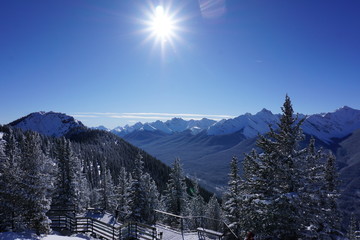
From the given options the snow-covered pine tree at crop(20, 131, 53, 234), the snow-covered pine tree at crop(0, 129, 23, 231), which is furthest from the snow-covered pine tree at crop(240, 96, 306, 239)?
the snow-covered pine tree at crop(0, 129, 23, 231)

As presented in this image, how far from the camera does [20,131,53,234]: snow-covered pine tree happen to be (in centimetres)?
1728

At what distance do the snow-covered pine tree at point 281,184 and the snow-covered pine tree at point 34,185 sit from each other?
1697 centimetres

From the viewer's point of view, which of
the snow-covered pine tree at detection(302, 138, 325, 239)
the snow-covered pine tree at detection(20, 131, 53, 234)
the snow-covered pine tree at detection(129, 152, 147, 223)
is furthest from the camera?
the snow-covered pine tree at detection(129, 152, 147, 223)

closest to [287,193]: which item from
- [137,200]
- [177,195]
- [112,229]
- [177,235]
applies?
[177,235]

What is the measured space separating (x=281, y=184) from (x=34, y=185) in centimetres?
1965

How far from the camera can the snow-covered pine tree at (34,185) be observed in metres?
17.3

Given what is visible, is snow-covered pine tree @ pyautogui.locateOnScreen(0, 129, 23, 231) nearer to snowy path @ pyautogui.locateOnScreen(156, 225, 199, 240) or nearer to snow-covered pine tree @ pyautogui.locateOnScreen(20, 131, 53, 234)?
snow-covered pine tree @ pyautogui.locateOnScreen(20, 131, 53, 234)

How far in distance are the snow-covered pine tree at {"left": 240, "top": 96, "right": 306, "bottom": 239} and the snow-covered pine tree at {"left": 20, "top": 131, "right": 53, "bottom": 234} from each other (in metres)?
17.0

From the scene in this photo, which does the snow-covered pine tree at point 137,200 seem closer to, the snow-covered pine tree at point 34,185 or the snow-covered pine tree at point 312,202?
the snow-covered pine tree at point 34,185

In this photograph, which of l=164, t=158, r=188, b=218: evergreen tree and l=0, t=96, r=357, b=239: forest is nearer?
l=0, t=96, r=357, b=239: forest

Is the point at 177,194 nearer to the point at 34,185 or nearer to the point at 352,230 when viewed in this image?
the point at 34,185

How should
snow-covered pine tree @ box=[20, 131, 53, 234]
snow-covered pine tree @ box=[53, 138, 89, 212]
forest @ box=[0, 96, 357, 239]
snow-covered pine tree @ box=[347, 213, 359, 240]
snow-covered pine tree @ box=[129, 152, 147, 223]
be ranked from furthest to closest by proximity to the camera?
snow-covered pine tree @ box=[347, 213, 359, 240], snow-covered pine tree @ box=[53, 138, 89, 212], snow-covered pine tree @ box=[129, 152, 147, 223], snow-covered pine tree @ box=[20, 131, 53, 234], forest @ box=[0, 96, 357, 239]

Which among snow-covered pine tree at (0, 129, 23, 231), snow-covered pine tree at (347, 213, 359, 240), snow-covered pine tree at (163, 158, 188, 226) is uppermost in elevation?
snow-covered pine tree at (0, 129, 23, 231)

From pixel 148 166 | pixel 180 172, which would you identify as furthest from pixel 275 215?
pixel 148 166
